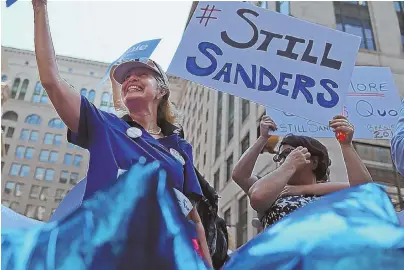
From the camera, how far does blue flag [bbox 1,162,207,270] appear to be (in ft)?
3.84

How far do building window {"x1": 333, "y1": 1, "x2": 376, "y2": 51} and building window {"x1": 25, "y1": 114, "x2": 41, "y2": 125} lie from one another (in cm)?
5507

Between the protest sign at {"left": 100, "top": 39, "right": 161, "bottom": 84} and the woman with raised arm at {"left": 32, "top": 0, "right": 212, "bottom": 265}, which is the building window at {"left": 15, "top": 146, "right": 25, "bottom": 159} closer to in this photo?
the protest sign at {"left": 100, "top": 39, "right": 161, "bottom": 84}

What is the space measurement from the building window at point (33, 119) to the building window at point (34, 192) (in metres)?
9.98

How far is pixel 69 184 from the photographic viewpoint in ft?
205

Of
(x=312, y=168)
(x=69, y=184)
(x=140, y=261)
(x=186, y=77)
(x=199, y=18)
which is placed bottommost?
(x=69, y=184)

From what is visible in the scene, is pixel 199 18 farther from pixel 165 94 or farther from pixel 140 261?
pixel 140 261

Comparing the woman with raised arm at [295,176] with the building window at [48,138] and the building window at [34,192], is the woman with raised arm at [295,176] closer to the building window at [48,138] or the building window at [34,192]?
the building window at [34,192]

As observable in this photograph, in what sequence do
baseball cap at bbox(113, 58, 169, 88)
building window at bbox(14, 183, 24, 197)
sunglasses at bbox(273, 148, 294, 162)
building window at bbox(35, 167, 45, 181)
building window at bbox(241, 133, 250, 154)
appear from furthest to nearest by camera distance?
1. building window at bbox(35, 167, 45, 181)
2. building window at bbox(14, 183, 24, 197)
3. building window at bbox(241, 133, 250, 154)
4. sunglasses at bbox(273, 148, 294, 162)
5. baseball cap at bbox(113, 58, 169, 88)

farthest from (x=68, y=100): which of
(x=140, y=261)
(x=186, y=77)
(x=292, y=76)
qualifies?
(x=292, y=76)

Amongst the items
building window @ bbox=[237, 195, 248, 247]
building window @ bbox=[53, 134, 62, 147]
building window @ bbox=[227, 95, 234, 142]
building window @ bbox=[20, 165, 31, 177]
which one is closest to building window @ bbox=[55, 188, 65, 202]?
building window @ bbox=[20, 165, 31, 177]

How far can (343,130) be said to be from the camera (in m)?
2.27

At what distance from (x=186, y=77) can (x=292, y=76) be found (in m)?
0.60

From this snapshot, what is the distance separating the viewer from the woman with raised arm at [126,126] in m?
1.56

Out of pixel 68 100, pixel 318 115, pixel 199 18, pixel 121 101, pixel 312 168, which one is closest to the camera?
pixel 68 100
